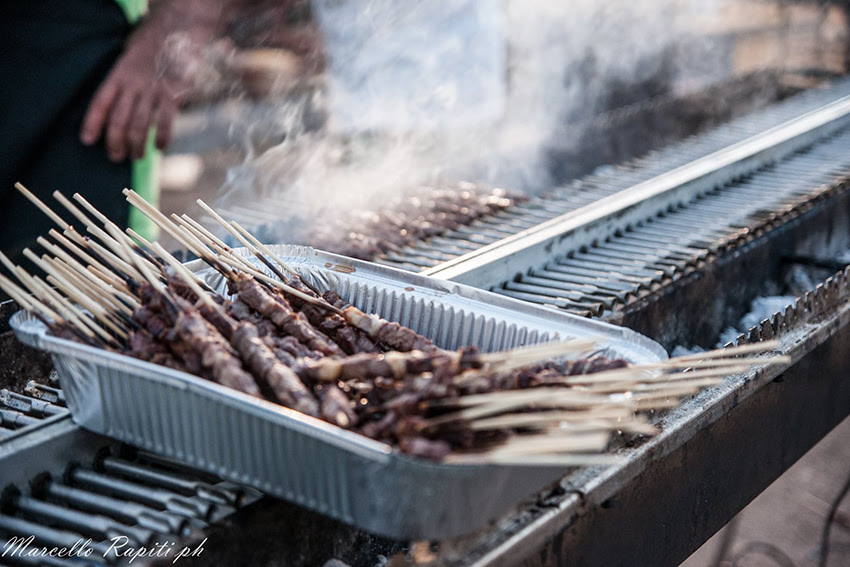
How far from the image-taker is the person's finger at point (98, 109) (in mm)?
4184

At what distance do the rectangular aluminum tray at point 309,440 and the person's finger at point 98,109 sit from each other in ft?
8.08

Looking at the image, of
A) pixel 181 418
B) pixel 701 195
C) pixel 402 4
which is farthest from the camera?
pixel 402 4

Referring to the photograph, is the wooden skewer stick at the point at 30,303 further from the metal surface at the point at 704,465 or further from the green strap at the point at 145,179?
the green strap at the point at 145,179

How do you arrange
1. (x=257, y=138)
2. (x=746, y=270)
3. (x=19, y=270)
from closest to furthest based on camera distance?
(x=19, y=270), (x=746, y=270), (x=257, y=138)

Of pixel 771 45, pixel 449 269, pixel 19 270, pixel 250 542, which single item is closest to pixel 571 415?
pixel 250 542

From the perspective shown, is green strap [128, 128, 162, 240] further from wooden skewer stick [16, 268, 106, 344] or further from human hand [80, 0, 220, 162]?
wooden skewer stick [16, 268, 106, 344]

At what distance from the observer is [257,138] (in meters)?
9.34

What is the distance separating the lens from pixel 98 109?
4.19 m

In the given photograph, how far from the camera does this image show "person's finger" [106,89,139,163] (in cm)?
422

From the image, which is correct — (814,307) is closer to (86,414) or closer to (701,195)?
(701,195)

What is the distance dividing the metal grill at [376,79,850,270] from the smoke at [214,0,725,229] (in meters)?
0.68

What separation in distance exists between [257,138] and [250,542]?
8.06 meters

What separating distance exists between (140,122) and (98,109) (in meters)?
0.21

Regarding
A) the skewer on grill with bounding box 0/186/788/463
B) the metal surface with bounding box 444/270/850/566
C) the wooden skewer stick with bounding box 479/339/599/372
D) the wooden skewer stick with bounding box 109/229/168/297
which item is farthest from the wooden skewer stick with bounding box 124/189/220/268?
the metal surface with bounding box 444/270/850/566
